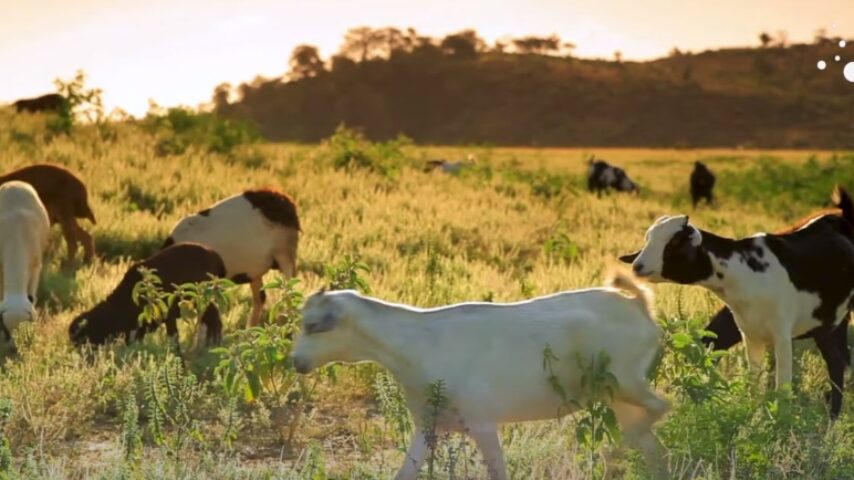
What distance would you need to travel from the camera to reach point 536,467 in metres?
6.93

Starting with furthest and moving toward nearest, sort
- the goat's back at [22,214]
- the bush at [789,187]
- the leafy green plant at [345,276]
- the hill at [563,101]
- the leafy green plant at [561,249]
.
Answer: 1. the hill at [563,101]
2. the bush at [789,187]
3. the leafy green plant at [561,249]
4. the goat's back at [22,214]
5. the leafy green plant at [345,276]

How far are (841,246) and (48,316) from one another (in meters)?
5.94

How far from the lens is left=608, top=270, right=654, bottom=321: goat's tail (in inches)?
259

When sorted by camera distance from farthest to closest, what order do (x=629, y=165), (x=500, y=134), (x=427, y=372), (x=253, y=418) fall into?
(x=500, y=134), (x=629, y=165), (x=253, y=418), (x=427, y=372)

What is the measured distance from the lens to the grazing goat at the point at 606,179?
3152 cm

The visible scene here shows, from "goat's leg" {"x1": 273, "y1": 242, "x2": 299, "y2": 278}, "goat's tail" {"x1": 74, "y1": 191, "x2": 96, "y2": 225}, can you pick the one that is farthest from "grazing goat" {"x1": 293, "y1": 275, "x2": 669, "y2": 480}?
"goat's tail" {"x1": 74, "y1": 191, "x2": 96, "y2": 225}

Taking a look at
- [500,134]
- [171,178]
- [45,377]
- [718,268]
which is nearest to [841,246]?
[718,268]

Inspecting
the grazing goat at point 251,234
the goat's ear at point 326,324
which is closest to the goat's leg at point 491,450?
the goat's ear at point 326,324

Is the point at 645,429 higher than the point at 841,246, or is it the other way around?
the point at 841,246

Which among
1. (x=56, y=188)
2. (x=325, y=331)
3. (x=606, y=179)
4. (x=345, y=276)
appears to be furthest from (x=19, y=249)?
(x=606, y=179)

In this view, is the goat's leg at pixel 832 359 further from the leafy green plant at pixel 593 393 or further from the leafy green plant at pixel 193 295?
the leafy green plant at pixel 193 295

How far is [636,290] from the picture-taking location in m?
6.61

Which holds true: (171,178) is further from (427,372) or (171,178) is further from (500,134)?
(500,134)

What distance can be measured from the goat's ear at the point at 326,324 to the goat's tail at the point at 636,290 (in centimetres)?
135
